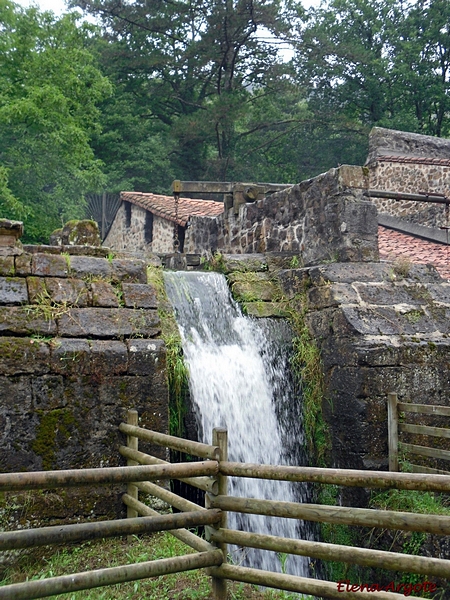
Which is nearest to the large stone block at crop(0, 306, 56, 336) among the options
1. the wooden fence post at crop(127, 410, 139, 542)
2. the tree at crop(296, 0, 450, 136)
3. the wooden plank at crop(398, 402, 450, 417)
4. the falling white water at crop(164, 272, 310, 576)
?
the wooden fence post at crop(127, 410, 139, 542)

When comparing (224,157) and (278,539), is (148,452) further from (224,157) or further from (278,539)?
(224,157)

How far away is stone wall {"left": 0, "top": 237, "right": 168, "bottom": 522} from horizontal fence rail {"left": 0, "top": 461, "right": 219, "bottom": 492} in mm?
1706

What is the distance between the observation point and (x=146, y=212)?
17062 millimetres

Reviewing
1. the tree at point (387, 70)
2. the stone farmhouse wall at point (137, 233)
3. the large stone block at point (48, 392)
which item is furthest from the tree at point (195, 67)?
the large stone block at point (48, 392)

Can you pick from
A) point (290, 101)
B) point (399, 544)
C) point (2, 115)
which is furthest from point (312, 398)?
point (290, 101)

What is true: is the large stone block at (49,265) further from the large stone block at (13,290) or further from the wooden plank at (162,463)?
the wooden plank at (162,463)

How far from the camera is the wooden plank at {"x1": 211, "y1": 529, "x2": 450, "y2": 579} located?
2.85 m

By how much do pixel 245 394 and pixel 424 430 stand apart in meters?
1.81

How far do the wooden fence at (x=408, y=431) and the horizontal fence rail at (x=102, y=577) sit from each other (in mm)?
2995

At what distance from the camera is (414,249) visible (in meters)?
12.7

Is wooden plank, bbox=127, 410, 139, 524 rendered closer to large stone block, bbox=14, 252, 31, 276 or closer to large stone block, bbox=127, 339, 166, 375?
large stone block, bbox=127, 339, 166, 375

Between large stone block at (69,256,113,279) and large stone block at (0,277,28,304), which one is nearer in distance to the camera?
large stone block at (0,277,28,304)

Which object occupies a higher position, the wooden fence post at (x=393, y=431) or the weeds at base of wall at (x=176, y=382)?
the weeds at base of wall at (x=176, y=382)

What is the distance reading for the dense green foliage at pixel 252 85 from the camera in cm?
2420
